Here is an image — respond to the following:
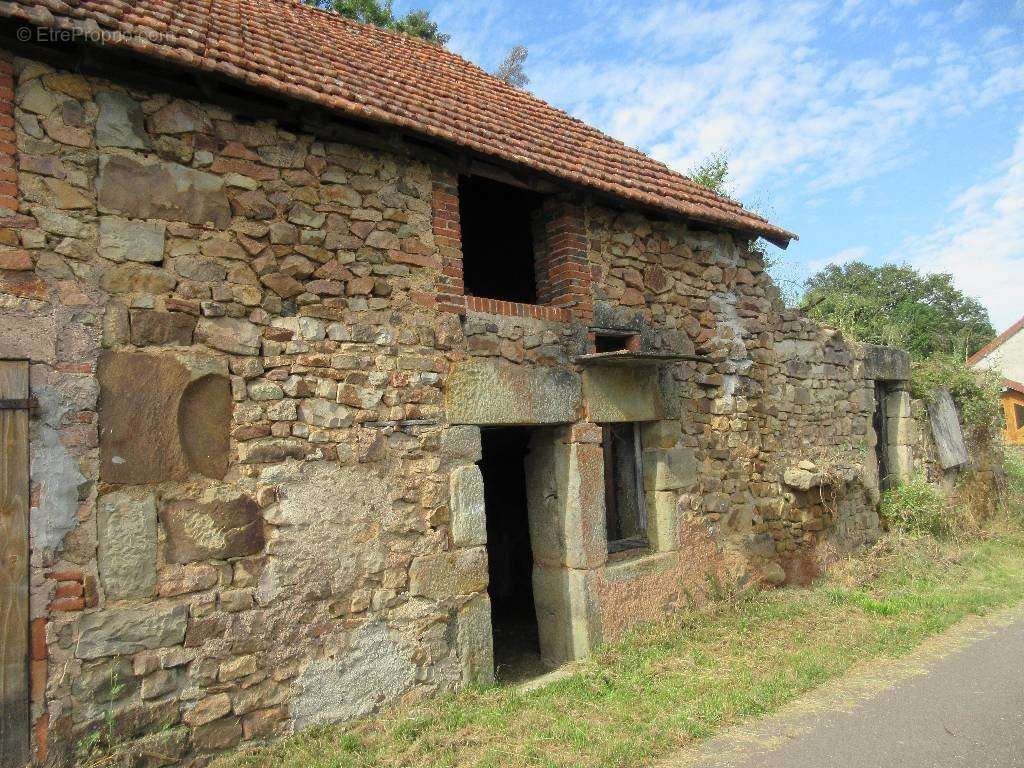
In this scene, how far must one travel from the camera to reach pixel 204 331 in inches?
154

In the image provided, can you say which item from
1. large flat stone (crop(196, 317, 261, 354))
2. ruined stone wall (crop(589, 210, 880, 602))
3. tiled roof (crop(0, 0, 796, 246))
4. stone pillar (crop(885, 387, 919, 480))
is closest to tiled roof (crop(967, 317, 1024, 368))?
stone pillar (crop(885, 387, 919, 480))

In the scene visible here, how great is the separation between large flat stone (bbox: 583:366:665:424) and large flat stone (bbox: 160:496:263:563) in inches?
114

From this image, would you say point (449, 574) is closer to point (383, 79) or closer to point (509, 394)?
point (509, 394)

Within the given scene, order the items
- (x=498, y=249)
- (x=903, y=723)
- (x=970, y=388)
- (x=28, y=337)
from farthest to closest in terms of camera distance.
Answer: (x=970, y=388) < (x=498, y=249) < (x=903, y=723) < (x=28, y=337)

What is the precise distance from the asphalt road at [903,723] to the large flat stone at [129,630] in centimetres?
292

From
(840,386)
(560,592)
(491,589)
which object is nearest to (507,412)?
(560,592)

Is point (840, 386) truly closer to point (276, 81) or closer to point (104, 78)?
point (276, 81)

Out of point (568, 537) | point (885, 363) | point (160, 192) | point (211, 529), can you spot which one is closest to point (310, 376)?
point (211, 529)

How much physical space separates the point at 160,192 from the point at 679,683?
4783 mm

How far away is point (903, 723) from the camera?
4.17 meters

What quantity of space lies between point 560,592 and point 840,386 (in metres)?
4.82

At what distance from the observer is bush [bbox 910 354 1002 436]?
10078mm

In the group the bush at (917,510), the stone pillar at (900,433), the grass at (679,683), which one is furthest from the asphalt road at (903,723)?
the stone pillar at (900,433)

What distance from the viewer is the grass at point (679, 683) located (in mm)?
3887
